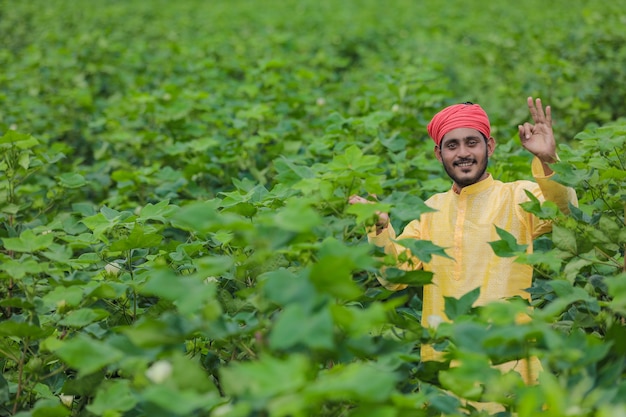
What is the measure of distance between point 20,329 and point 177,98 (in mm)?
3016

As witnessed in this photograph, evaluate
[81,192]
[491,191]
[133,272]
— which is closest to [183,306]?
[133,272]

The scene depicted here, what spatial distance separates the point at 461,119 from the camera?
229cm

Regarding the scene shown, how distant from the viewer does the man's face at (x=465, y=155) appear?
227 cm

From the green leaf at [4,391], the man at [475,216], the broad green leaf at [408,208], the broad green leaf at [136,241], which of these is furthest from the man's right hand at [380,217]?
the green leaf at [4,391]

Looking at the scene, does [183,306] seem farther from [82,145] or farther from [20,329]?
[82,145]

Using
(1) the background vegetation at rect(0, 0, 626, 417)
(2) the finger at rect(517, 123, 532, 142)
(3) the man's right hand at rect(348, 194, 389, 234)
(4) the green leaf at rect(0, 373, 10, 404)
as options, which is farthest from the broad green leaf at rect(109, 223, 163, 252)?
(2) the finger at rect(517, 123, 532, 142)

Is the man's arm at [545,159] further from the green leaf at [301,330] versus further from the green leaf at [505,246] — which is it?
the green leaf at [301,330]

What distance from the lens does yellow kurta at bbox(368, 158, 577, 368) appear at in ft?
7.14

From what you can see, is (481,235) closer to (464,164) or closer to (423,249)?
(464,164)

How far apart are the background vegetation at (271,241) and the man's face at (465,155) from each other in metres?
0.28

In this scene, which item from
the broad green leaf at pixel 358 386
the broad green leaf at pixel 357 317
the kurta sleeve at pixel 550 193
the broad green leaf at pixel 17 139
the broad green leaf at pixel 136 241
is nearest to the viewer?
the broad green leaf at pixel 358 386

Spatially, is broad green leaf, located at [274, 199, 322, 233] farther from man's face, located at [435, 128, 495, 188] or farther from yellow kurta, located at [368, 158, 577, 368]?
man's face, located at [435, 128, 495, 188]

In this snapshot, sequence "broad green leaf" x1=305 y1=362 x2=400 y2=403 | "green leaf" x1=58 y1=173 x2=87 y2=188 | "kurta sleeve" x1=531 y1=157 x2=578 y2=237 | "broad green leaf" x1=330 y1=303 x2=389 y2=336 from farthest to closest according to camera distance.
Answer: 1. "green leaf" x1=58 y1=173 x2=87 y2=188
2. "kurta sleeve" x1=531 y1=157 x2=578 y2=237
3. "broad green leaf" x1=330 y1=303 x2=389 y2=336
4. "broad green leaf" x1=305 y1=362 x2=400 y2=403

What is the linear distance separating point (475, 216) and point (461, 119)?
31 cm
